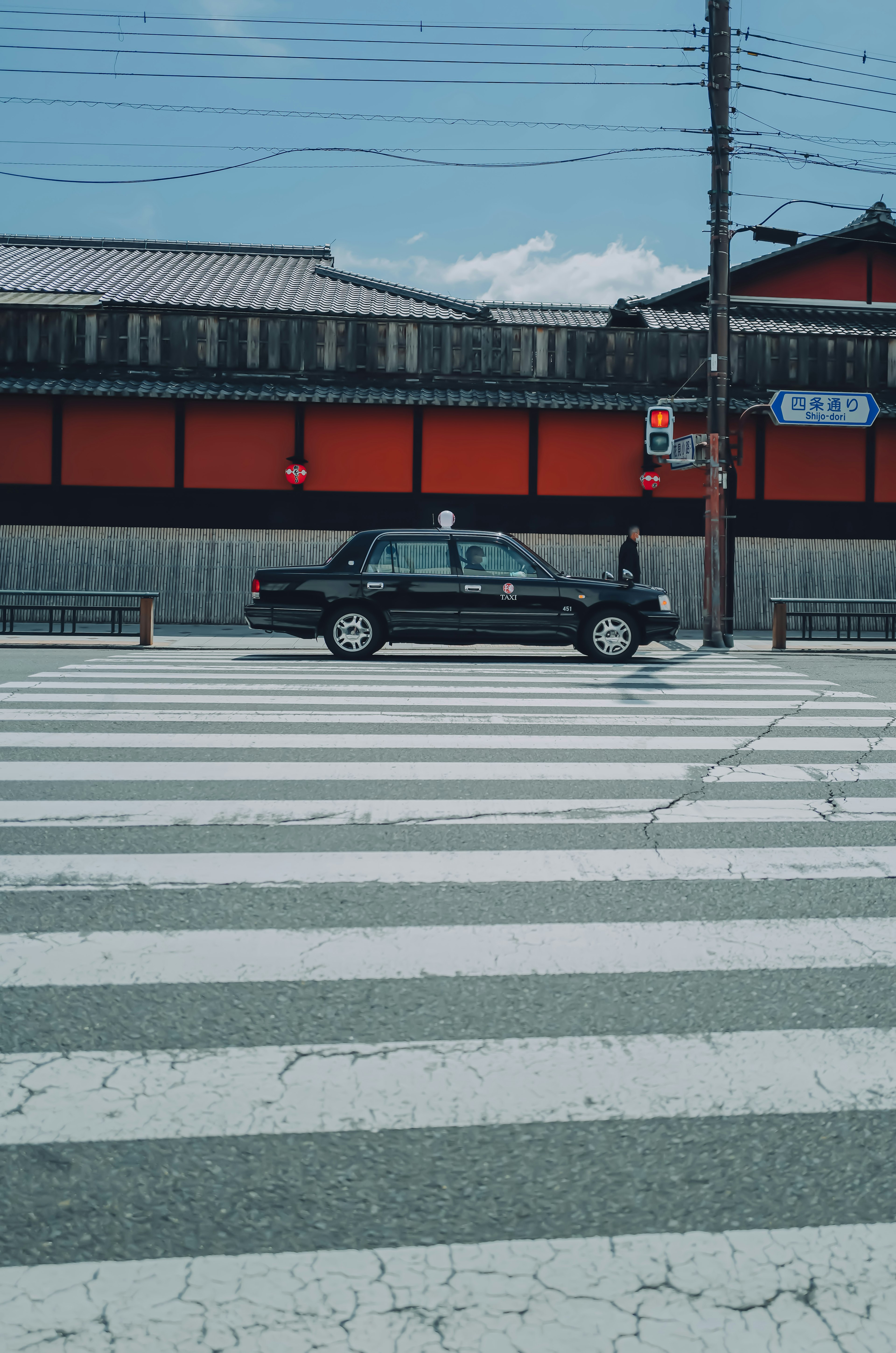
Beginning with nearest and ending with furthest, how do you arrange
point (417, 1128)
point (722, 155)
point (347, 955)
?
point (417, 1128) → point (347, 955) → point (722, 155)

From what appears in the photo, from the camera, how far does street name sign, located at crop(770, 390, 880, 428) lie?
68.8 ft

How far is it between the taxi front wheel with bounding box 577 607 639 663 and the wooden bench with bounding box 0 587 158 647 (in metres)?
6.26

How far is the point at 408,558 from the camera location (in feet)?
50.0

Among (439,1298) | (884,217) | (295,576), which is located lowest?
(439,1298)

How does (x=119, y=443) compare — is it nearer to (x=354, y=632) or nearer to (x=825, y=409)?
(x=354, y=632)

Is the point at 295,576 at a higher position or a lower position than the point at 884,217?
lower

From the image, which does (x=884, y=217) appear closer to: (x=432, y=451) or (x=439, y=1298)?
(x=432, y=451)

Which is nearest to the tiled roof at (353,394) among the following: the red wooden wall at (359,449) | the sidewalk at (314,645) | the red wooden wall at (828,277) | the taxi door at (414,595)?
the red wooden wall at (359,449)

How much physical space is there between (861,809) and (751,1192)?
14.0ft

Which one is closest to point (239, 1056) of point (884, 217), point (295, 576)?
point (295, 576)

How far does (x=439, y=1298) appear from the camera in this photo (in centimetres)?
233

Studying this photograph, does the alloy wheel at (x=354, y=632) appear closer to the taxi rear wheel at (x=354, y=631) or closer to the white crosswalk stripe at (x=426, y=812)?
the taxi rear wheel at (x=354, y=631)

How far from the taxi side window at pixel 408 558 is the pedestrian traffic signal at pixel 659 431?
14.9 ft

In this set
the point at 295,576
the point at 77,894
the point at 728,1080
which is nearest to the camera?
the point at 728,1080
